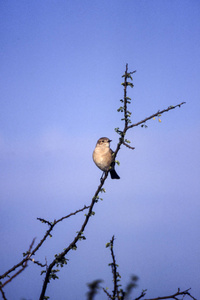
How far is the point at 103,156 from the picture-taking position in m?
8.36

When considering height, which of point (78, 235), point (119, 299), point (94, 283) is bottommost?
point (94, 283)

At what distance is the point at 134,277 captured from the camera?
3.47 m

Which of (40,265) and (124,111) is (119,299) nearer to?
(40,265)

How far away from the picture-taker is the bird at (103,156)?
326 inches

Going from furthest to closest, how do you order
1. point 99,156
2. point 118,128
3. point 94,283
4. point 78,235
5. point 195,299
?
1. point 99,156
2. point 118,128
3. point 78,235
4. point 195,299
5. point 94,283

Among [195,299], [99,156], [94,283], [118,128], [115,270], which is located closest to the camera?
[94,283]

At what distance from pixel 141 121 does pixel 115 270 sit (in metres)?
1.86

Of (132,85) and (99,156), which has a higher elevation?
(99,156)

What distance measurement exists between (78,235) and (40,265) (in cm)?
58

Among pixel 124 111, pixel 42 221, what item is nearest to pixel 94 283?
pixel 42 221

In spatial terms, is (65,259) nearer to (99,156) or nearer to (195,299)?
(195,299)

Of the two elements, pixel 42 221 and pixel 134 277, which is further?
pixel 42 221

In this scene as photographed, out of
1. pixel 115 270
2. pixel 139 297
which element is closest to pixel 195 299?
pixel 139 297

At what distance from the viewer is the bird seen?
8.29m
